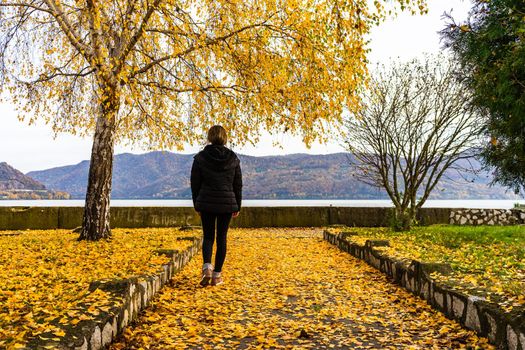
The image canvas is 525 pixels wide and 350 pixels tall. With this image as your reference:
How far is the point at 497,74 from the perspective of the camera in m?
9.72

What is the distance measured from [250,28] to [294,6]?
122 centimetres

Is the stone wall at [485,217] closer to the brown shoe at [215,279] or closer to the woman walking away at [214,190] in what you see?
the brown shoe at [215,279]

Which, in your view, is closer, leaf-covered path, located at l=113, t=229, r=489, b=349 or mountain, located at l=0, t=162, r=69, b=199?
leaf-covered path, located at l=113, t=229, r=489, b=349

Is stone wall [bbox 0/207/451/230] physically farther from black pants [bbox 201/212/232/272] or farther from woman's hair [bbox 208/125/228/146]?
woman's hair [bbox 208/125/228/146]

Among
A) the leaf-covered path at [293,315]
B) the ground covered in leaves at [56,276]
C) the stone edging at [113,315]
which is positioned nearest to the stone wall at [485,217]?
the leaf-covered path at [293,315]

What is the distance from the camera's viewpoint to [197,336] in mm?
3959

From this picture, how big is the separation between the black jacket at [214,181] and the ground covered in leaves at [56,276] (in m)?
1.12

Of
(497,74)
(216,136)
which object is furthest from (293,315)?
(497,74)

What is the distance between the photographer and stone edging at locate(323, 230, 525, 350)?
327cm

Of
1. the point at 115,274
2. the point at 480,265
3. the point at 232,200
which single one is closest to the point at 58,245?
the point at 115,274

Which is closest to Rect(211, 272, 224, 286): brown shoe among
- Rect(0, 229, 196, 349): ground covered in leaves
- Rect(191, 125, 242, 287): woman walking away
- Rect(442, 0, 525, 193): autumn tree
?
Rect(191, 125, 242, 287): woman walking away

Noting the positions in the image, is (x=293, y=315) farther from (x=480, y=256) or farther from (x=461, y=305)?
(x=480, y=256)

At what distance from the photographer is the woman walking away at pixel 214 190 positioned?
578 centimetres

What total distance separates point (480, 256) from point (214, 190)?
4.38 meters
